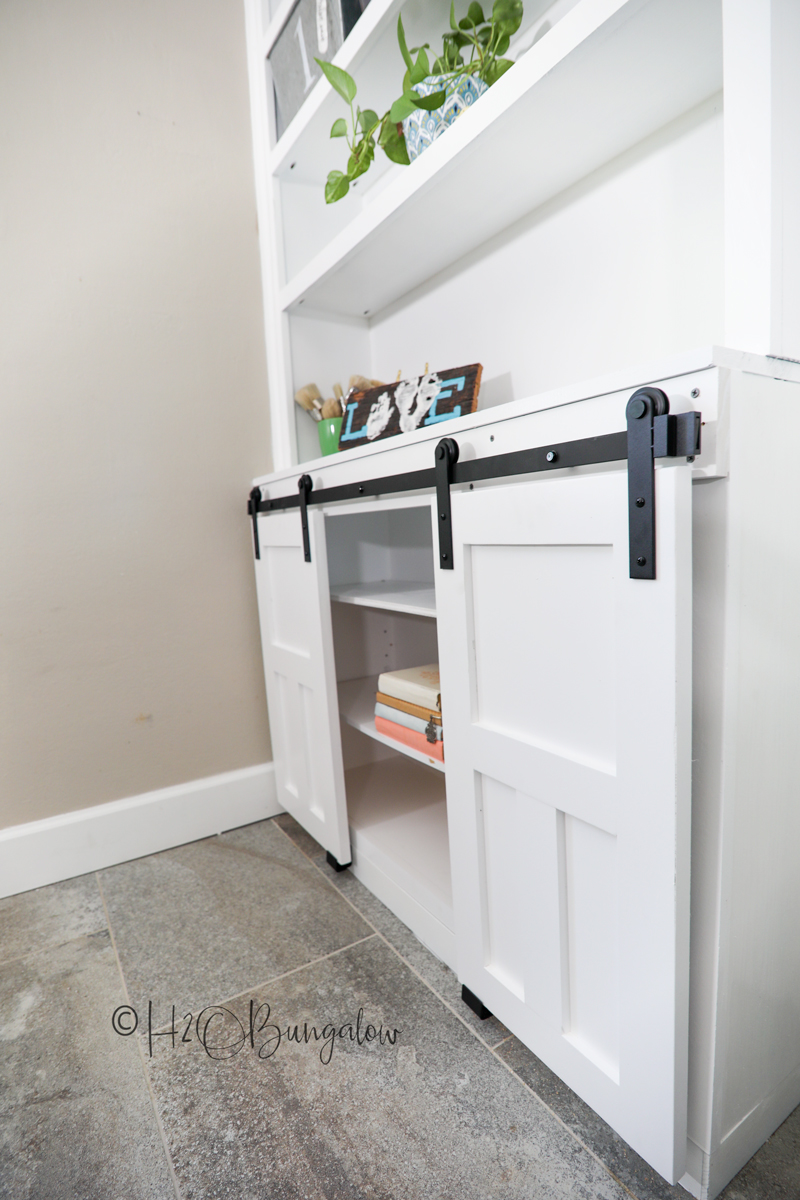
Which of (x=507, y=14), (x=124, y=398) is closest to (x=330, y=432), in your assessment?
(x=124, y=398)

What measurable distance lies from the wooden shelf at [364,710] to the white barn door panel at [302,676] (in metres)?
0.08

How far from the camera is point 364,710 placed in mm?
1616

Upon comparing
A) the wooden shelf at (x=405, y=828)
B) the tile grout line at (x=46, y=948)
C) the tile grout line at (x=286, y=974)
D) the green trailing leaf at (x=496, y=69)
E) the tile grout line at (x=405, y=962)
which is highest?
the green trailing leaf at (x=496, y=69)

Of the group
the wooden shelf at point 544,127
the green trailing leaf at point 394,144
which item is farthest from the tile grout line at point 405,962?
the green trailing leaf at point 394,144

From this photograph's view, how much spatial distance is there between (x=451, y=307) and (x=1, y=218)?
1094 millimetres

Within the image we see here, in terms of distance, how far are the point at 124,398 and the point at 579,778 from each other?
1.51 metres

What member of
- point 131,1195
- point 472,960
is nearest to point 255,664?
point 472,960

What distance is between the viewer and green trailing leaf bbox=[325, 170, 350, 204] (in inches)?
54.9

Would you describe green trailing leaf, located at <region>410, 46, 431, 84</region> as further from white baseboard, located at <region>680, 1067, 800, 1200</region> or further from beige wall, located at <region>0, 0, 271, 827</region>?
white baseboard, located at <region>680, 1067, 800, 1200</region>

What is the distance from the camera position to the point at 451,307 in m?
1.61

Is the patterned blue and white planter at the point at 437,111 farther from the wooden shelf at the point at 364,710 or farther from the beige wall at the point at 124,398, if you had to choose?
the wooden shelf at the point at 364,710

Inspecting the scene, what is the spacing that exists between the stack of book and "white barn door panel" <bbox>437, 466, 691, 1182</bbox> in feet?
0.55

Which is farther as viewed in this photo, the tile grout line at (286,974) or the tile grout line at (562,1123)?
the tile grout line at (286,974)

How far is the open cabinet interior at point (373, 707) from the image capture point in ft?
4.31
